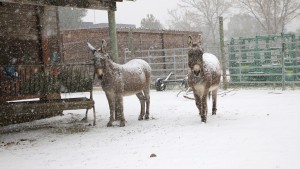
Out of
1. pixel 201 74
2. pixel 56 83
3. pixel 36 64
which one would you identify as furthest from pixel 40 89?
pixel 201 74

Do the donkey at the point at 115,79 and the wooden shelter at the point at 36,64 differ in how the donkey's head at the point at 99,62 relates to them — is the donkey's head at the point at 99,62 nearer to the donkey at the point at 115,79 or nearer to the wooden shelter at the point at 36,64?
the donkey at the point at 115,79

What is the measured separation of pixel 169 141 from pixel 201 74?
218 centimetres

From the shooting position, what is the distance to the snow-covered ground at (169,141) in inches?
215

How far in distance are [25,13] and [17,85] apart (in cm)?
295

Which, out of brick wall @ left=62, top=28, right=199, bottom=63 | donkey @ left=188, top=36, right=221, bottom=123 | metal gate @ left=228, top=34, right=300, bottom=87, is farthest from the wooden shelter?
brick wall @ left=62, top=28, right=199, bottom=63

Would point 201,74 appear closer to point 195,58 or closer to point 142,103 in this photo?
point 195,58

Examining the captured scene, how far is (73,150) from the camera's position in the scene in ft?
22.2

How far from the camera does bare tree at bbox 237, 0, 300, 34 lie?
139 ft

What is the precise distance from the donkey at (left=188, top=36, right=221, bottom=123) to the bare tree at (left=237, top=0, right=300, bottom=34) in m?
35.2

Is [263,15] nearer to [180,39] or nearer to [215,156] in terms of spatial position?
[180,39]

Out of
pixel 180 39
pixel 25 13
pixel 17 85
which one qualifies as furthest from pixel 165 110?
pixel 180 39

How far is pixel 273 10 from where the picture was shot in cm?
4544

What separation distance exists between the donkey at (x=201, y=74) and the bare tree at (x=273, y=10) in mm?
35189

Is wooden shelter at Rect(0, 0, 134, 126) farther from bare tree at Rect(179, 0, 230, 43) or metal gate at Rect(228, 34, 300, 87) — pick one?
bare tree at Rect(179, 0, 230, 43)
